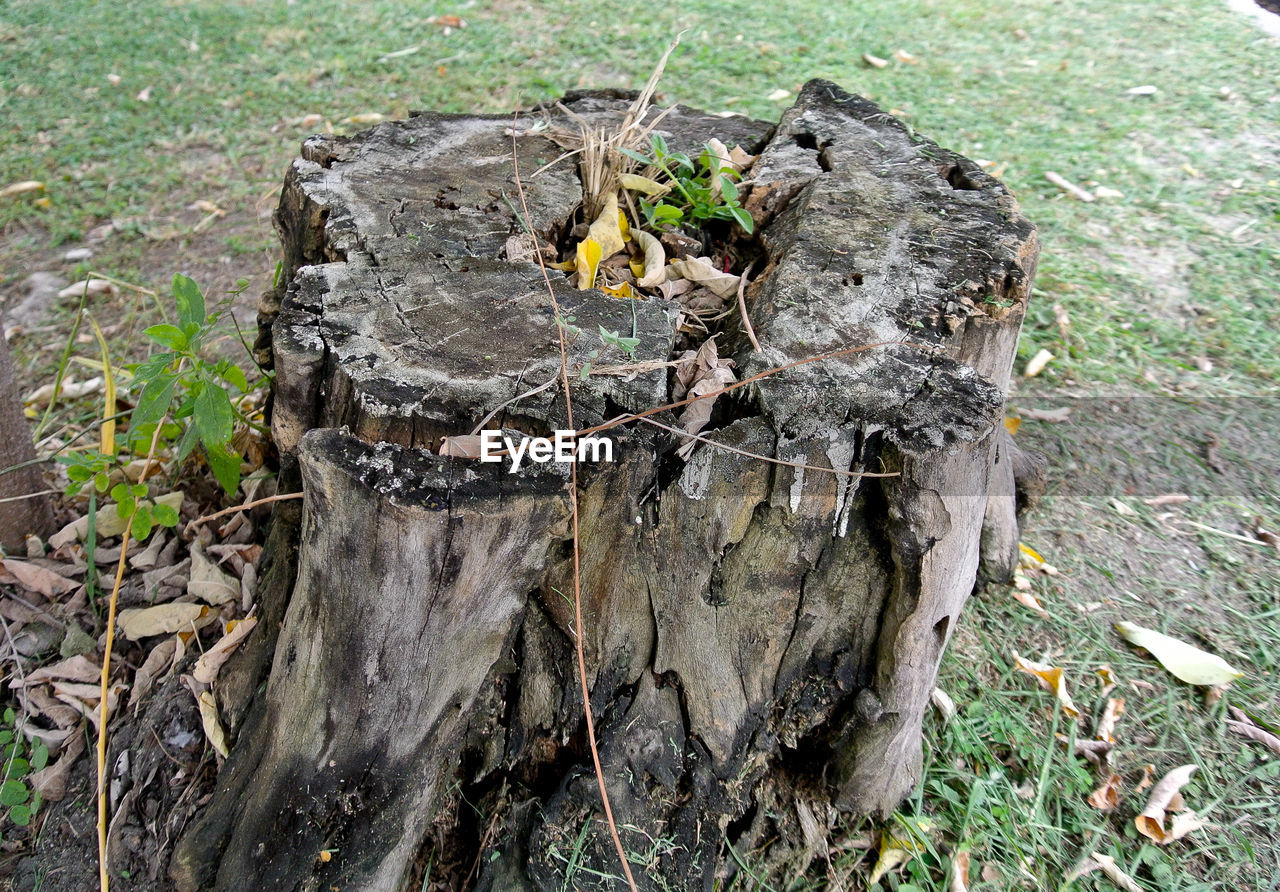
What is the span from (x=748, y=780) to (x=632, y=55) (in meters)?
4.47

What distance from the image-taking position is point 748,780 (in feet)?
6.08

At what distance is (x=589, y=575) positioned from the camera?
167 centimetres

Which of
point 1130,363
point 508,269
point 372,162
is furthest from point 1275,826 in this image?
point 372,162

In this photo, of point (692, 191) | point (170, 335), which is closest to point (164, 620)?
point (170, 335)

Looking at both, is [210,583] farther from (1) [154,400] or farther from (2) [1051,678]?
(2) [1051,678]

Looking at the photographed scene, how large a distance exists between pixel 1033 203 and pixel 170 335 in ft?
12.2

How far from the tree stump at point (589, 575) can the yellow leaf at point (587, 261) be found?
16 cm

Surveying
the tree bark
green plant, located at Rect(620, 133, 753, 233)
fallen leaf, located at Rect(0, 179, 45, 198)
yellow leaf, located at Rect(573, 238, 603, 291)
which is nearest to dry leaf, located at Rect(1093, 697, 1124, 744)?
green plant, located at Rect(620, 133, 753, 233)

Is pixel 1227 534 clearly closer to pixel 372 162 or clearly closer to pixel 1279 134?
pixel 372 162

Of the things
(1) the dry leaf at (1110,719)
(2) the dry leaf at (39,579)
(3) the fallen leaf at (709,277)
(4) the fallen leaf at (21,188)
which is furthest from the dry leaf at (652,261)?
(4) the fallen leaf at (21,188)

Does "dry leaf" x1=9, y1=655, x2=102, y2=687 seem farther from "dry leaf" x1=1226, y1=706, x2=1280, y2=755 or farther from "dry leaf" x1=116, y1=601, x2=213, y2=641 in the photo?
"dry leaf" x1=1226, y1=706, x2=1280, y2=755

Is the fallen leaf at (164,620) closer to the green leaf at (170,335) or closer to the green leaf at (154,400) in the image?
the green leaf at (154,400)

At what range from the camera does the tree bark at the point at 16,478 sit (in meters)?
2.16

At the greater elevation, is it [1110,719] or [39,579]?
[39,579]
